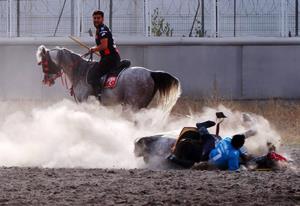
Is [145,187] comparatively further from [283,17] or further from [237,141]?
[283,17]

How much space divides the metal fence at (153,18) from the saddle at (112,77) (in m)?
5.64

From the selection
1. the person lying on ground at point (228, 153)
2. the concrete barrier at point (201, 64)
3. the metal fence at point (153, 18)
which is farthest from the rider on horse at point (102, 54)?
the person lying on ground at point (228, 153)

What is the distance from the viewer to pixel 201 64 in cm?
2297

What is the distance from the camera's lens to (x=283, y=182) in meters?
10.2

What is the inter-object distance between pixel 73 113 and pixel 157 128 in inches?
67.3

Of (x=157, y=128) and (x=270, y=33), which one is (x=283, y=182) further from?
(x=270, y=33)

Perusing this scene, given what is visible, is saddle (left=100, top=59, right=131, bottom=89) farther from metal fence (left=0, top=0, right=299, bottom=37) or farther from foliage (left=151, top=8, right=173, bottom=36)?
foliage (left=151, top=8, right=173, bottom=36)

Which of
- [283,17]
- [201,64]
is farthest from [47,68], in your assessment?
[283,17]

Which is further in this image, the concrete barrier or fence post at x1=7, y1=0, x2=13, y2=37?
fence post at x1=7, y1=0, x2=13, y2=37

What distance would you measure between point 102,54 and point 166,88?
1334mm

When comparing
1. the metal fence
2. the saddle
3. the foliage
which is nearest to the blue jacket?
the saddle

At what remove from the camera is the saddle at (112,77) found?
56.5 feet

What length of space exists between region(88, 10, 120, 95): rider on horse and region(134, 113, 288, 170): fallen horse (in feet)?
16.4

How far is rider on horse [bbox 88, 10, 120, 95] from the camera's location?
17.2m
